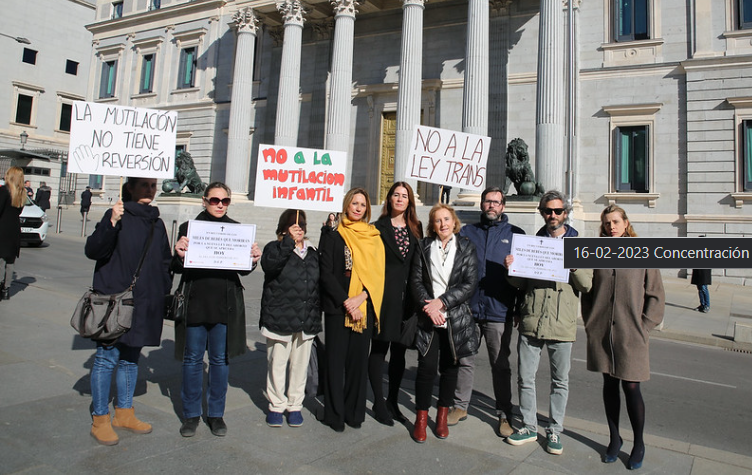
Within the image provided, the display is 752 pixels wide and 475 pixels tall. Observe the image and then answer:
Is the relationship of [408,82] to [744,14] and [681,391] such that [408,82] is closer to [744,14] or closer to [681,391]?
[744,14]

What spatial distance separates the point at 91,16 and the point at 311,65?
2951 centimetres

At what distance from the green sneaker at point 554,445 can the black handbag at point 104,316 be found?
3.55 m

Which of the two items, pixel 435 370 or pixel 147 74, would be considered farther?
pixel 147 74

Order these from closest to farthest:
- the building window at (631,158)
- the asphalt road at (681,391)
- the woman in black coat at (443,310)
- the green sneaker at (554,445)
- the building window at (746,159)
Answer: the green sneaker at (554,445) < the woman in black coat at (443,310) < the asphalt road at (681,391) < the building window at (746,159) < the building window at (631,158)

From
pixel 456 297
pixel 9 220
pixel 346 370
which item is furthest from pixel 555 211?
pixel 9 220

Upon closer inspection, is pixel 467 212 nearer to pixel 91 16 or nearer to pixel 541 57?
pixel 541 57

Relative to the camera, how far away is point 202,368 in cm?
456

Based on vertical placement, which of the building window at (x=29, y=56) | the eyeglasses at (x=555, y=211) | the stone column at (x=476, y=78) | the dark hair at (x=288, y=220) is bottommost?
the dark hair at (x=288, y=220)

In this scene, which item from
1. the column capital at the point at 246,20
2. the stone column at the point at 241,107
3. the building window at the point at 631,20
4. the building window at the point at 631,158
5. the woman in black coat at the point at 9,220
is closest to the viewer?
the woman in black coat at the point at 9,220

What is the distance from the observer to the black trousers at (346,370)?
4809mm

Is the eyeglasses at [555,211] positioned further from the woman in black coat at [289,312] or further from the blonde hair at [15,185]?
the blonde hair at [15,185]

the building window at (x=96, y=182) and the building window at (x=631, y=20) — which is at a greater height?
the building window at (x=631, y=20)

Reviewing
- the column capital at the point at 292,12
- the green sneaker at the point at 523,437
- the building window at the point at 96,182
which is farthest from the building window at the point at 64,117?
the green sneaker at the point at 523,437

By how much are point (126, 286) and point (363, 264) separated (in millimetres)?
1998
